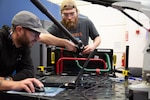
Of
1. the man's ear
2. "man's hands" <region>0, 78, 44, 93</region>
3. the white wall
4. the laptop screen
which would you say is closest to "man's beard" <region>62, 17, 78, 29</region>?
the laptop screen

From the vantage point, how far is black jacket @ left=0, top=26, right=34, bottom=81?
4.32 feet

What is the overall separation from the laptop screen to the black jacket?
0.18m

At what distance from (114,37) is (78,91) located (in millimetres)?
3061

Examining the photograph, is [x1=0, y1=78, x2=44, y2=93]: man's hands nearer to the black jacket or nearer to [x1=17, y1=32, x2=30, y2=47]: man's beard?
the black jacket

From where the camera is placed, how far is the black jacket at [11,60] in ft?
4.32

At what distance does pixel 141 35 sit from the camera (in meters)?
3.29

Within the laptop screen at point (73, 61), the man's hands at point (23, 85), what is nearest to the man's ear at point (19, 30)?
the laptop screen at point (73, 61)

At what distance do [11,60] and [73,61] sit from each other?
448 millimetres

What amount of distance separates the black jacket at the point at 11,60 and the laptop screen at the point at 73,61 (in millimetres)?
183

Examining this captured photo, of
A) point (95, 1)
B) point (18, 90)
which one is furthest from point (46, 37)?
point (95, 1)

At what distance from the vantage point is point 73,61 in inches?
55.4

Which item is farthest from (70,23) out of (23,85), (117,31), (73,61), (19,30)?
(117,31)

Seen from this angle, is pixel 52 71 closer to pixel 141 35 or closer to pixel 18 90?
pixel 18 90

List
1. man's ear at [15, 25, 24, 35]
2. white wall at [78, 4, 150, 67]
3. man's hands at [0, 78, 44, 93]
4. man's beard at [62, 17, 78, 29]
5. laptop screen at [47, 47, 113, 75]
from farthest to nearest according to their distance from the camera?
white wall at [78, 4, 150, 67] → man's beard at [62, 17, 78, 29] → laptop screen at [47, 47, 113, 75] → man's ear at [15, 25, 24, 35] → man's hands at [0, 78, 44, 93]
